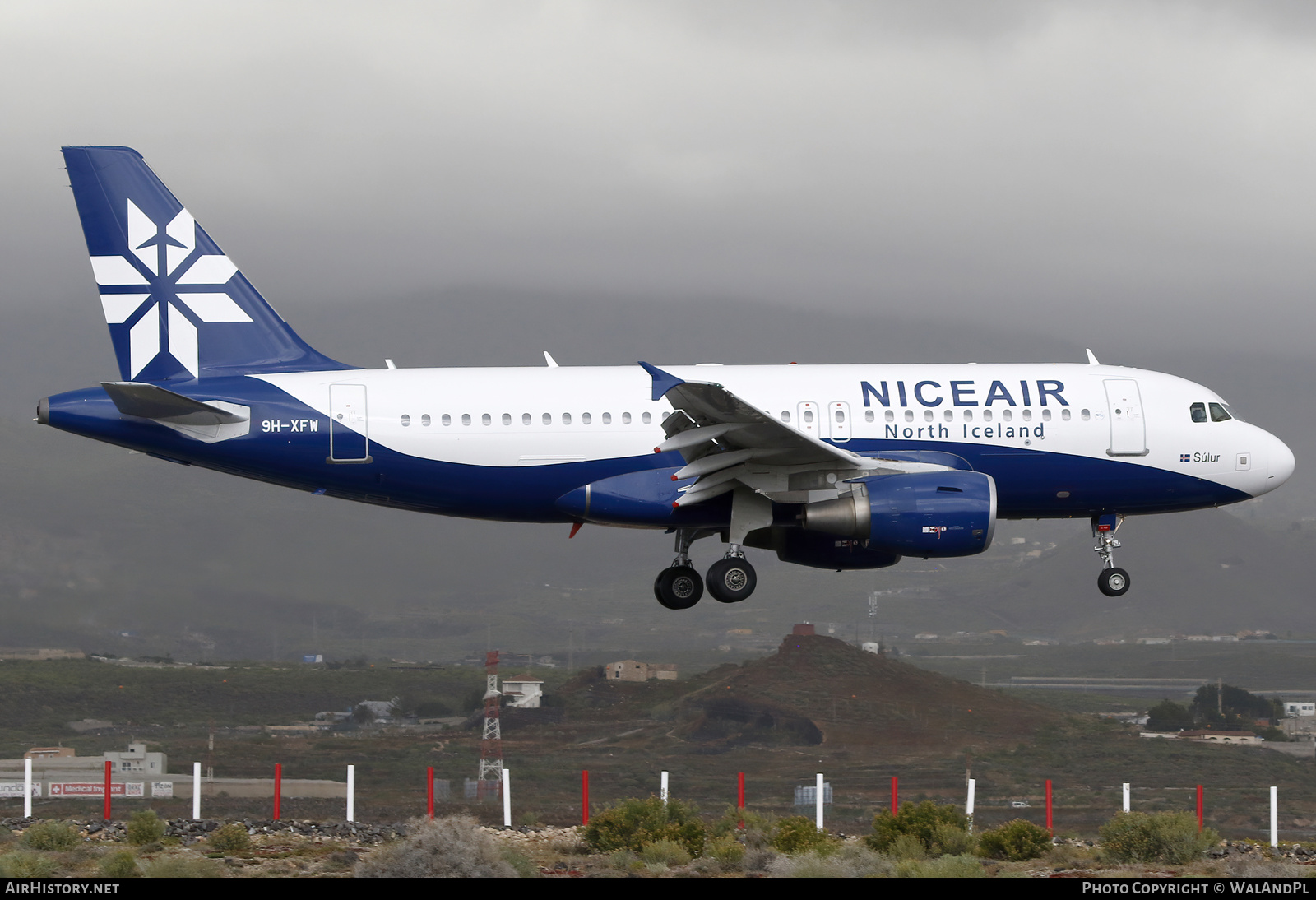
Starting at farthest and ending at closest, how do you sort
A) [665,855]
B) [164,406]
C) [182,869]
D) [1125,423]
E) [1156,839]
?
[1125,423] < [164,406] < [1156,839] < [665,855] < [182,869]

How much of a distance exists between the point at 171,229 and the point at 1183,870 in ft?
80.5

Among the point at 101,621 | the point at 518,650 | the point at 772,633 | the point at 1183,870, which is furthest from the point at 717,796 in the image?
the point at 772,633

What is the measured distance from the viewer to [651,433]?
99.2 feet

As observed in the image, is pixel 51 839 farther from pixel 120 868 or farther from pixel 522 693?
pixel 522 693

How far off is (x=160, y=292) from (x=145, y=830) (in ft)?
40.0

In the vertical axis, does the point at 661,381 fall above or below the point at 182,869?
above

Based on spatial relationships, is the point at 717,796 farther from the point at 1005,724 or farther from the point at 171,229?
the point at 171,229

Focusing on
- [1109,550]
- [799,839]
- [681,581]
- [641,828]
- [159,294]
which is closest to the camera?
[799,839]

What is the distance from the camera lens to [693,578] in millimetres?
32375

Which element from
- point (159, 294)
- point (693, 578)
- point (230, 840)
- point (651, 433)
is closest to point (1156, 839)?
point (693, 578)

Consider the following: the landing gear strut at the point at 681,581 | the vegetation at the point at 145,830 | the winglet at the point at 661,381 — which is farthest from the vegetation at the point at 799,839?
the vegetation at the point at 145,830

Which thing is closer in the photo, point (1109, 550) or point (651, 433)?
point (651, 433)

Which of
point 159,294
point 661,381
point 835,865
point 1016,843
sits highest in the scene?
point 159,294

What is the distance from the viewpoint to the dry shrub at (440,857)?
63.3ft
